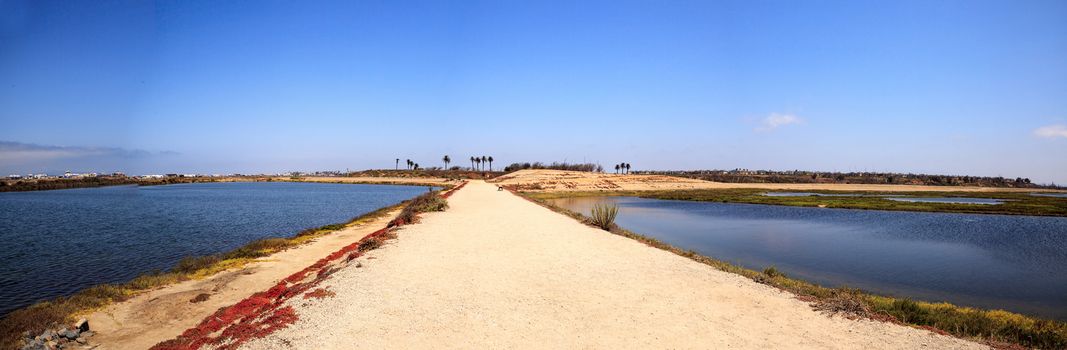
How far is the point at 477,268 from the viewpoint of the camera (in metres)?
11.4

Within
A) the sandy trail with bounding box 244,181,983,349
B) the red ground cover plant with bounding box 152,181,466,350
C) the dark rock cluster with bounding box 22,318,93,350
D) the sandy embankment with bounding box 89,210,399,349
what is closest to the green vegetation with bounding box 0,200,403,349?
the dark rock cluster with bounding box 22,318,93,350

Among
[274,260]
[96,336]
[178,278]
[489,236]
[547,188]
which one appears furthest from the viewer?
[547,188]

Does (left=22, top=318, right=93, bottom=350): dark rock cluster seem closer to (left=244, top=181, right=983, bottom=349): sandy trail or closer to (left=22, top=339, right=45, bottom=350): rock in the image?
(left=22, top=339, right=45, bottom=350): rock

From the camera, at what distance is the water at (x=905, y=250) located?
12625mm

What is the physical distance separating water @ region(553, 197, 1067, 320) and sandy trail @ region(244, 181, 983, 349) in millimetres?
5706

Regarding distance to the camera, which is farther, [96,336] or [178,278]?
[178,278]

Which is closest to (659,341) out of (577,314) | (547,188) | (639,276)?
(577,314)

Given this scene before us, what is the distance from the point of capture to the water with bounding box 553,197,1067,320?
12.6 meters

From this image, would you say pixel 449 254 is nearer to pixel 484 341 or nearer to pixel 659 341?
pixel 484 341

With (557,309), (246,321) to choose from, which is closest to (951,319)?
(557,309)

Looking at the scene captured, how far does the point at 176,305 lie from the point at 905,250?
926 inches

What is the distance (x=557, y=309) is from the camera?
8203mm

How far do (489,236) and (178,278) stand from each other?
884cm

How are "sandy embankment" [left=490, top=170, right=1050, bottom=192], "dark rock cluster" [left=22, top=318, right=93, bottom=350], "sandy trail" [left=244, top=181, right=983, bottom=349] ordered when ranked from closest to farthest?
"sandy trail" [left=244, top=181, right=983, bottom=349] < "dark rock cluster" [left=22, top=318, right=93, bottom=350] < "sandy embankment" [left=490, top=170, right=1050, bottom=192]
